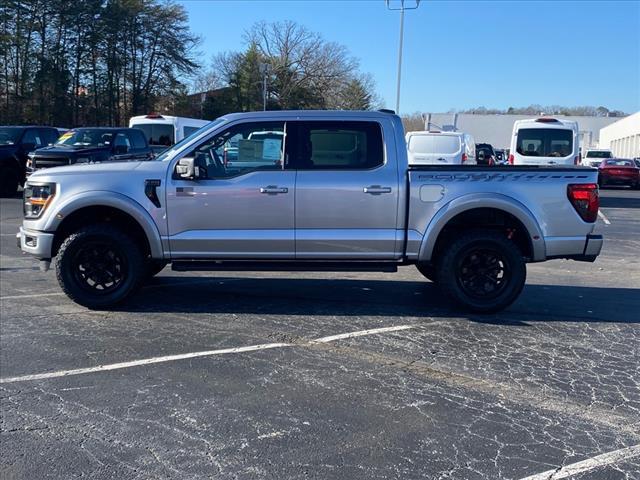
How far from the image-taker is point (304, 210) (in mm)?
6457

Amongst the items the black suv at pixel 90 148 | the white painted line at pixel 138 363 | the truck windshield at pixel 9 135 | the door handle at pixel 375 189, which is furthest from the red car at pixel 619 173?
the white painted line at pixel 138 363

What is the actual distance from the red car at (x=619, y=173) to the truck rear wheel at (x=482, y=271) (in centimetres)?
2365

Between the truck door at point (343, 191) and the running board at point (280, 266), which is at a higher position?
the truck door at point (343, 191)

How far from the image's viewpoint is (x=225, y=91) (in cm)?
5356

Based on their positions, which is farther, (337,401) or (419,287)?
(419,287)

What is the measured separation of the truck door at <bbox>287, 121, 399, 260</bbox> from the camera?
6418 millimetres

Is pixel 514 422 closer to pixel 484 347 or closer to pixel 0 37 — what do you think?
pixel 484 347

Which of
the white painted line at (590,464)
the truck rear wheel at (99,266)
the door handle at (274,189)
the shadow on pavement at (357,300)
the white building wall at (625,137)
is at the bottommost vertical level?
the white painted line at (590,464)

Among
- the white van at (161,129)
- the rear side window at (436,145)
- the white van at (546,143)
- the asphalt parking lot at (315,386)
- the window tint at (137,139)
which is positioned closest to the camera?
the asphalt parking lot at (315,386)

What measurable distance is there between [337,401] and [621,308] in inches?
171

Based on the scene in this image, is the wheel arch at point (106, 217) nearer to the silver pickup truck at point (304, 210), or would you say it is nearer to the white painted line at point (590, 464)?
the silver pickup truck at point (304, 210)

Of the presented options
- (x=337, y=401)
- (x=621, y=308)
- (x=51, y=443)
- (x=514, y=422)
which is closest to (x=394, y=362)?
(x=337, y=401)

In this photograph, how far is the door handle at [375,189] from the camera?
6.39 metres

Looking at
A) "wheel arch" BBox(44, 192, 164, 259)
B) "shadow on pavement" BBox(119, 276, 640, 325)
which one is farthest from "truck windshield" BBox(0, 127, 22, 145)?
"wheel arch" BBox(44, 192, 164, 259)
